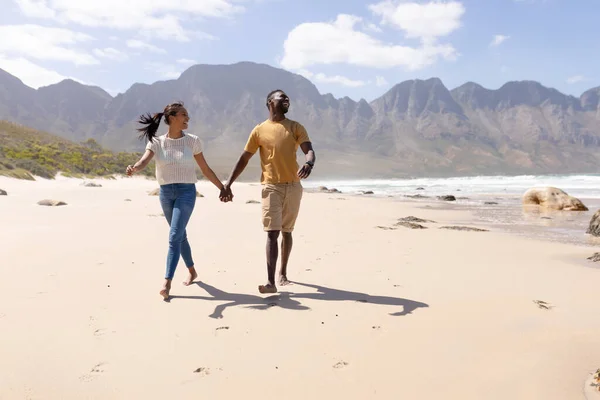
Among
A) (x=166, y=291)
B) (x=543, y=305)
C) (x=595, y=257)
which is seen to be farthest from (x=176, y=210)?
(x=595, y=257)

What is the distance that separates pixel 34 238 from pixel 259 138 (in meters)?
4.53

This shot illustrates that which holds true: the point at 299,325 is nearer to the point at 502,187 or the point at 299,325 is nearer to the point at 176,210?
the point at 176,210

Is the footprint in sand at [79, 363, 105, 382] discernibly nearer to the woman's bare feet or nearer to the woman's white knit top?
the woman's bare feet

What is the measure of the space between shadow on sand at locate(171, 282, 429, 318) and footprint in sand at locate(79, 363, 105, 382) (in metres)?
1.16

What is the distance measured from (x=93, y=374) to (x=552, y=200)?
19.1m

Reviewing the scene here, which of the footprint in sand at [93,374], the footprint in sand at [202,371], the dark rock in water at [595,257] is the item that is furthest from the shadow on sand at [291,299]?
the dark rock in water at [595,257]

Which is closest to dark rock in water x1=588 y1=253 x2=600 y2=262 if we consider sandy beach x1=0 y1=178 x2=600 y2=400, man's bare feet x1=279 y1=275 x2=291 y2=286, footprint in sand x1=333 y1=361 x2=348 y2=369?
sandy beach x1=0 y1=178 x2=600 y2=400

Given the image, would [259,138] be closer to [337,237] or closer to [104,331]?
[104,331]

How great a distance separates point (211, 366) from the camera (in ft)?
9.11

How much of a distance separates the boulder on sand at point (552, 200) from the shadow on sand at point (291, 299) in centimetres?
1603

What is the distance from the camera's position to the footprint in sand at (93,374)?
2590mm

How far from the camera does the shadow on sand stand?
401cm

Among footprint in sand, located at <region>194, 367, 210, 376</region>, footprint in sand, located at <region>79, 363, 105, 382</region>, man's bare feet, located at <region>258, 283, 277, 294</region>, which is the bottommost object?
footprint in sand, located at <region>194, 367, 210, 376</region>

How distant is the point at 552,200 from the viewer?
17.7m
